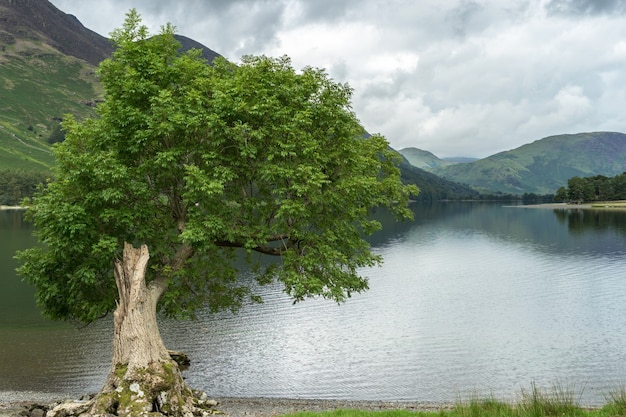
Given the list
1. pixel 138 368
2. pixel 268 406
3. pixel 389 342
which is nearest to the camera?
pixel 138 368

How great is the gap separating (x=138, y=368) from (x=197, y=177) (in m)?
9.15

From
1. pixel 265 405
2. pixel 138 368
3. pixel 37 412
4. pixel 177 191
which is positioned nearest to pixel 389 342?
pixel 265 405

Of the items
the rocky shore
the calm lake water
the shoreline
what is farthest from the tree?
the calm lake water

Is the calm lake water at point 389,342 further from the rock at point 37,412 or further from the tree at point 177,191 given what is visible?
the tree at point 177,191

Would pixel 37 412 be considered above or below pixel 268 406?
above

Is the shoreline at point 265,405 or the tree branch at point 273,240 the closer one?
the shoreline at point 265,405

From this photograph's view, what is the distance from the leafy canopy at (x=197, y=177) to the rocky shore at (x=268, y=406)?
5.28m

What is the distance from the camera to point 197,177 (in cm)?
2086

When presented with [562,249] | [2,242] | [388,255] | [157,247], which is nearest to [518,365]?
[157,247]

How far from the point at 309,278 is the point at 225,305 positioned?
8.42 m

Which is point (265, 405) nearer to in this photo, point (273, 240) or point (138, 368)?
point (138, 368)

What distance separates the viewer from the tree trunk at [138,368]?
19.8 meters

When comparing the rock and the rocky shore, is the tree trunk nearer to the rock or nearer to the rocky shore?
the rock

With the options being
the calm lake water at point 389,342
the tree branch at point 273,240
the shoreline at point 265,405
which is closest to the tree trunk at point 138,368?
the shoreline at point 265,405
